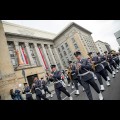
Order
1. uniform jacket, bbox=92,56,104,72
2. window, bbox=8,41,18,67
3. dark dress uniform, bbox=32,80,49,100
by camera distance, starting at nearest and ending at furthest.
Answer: uniform jacket, bbox=92,56,104,72 < dark dress uniform, bbox=32,80,49,100 < window, bbox=8,41,18,67

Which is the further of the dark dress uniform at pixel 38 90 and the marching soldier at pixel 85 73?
the dark dress uniform at pixel 38 90

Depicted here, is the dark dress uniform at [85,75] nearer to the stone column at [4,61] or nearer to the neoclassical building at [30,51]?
the neoclassical building at [30,51]

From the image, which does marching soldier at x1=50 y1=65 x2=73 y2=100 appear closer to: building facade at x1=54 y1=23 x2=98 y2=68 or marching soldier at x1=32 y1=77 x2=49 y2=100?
marching soldier at x1=32 y1=77 x2=49 y2=100

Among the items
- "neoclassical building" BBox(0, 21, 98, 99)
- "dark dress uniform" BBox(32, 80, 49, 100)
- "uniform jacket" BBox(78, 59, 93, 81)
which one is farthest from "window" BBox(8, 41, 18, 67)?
"uniform jacket" BBox(78, 59, 93, 81)

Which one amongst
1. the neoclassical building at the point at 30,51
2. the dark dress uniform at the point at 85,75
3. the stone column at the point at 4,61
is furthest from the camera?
the neoclassical building at the point at 30,51

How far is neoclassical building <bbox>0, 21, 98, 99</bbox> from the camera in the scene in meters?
22.6

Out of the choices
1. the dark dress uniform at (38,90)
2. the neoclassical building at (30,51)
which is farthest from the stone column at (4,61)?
the dark dress uniform at (38,90)

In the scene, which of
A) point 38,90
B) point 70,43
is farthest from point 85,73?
point 70,43

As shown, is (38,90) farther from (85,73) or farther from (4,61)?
→ (4,61)

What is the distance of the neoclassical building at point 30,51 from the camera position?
2256 cm
